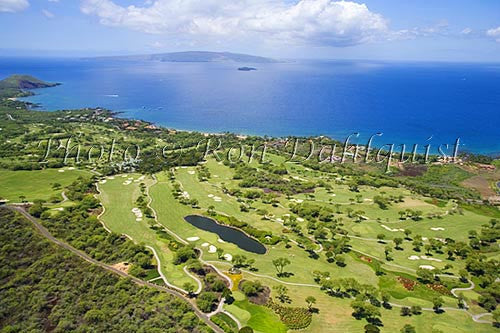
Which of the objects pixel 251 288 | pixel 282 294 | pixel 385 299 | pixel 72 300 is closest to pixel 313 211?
pixel 282 294

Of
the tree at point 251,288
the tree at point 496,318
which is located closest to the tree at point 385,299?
the tree at point 496,318

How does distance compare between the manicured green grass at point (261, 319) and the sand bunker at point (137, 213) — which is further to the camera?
the sand bunker at point (137, 213)

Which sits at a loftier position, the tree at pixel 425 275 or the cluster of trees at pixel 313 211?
the cluster of trees at pixel 313 211

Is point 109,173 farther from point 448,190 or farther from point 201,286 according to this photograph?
point 448,190

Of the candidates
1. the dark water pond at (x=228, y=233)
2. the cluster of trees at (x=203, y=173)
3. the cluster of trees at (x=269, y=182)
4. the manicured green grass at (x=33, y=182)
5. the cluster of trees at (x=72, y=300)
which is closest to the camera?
the cluster of trees at (x=72, y=300)

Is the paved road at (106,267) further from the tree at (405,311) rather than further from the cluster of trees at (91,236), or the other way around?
the tree at (405,311)

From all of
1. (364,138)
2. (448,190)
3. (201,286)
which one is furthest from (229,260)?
(364,138)

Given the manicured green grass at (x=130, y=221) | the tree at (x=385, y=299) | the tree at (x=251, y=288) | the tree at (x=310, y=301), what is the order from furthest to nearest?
the manicured green grass at (x=130, y=221) → the tree at (x=251, y=288) → the tree at (x=385, y=299) → the tree at (x=310, y=301)
